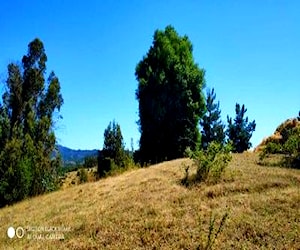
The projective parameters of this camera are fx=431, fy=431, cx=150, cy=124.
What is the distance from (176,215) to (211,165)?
2891 mm

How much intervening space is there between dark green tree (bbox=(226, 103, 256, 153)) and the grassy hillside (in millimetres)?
15860

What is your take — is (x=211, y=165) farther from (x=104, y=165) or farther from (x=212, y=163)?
(x=104, y=165)

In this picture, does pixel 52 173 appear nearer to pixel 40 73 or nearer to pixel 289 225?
pixel 40 73

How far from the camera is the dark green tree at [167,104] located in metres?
24.9

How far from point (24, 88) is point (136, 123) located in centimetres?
676

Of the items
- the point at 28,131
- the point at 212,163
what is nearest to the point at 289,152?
the point at 212,163

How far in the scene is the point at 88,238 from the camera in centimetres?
927

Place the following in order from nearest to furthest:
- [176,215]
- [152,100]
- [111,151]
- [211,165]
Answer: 1. [176,215]
2. [211,165]
3. [111,151]
4. [152,100]

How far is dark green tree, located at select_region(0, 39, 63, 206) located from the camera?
18.0 metres

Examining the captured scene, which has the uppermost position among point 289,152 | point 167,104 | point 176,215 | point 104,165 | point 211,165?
point 167,104

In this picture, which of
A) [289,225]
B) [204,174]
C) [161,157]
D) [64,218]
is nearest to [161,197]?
[204,174]

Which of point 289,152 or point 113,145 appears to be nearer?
point 289,152

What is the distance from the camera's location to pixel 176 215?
9602mm

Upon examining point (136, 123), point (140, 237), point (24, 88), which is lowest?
point (140, 237)
